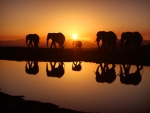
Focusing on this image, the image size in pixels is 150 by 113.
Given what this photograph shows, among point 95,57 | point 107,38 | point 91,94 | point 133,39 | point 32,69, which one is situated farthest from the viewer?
point 107,38

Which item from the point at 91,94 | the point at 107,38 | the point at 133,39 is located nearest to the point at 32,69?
the point at 91,94

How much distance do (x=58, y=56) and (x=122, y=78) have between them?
11359 mm

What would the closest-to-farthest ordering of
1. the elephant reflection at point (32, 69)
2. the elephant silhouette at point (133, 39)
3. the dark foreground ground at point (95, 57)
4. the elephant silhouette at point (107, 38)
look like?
the elephant reflection at point (32, 69) → the dark foreground ground at point (95, 57) → the elephant silhouette at point (133, 39) → the elephant silhouette at point (107, 38)

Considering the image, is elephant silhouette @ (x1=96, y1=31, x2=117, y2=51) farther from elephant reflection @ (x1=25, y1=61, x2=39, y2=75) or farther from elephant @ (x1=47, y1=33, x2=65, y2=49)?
elephant reflection @ (x1=25, y1=61, x2=39, y2=75)

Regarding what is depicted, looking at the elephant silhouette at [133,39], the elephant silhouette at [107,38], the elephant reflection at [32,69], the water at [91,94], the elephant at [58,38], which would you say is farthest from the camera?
the elephant at [58,38]

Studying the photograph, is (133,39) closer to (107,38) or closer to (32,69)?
(107,38)

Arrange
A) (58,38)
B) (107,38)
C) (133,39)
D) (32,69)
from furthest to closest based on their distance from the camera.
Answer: (58,38) → (107,38) → (133,39) → (32,69)

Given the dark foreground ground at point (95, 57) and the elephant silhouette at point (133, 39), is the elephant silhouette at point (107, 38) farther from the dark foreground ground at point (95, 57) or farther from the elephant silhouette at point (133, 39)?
the dark foreground ground at point (95, 57)

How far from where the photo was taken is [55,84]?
11.0 meters

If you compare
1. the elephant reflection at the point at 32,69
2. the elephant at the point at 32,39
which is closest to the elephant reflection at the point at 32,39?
the elephant at the point at 32,39

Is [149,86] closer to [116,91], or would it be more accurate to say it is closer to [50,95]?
[116,91]

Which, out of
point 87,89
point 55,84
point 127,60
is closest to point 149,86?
point 87,89

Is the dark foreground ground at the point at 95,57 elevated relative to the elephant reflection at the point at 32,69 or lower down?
elevated

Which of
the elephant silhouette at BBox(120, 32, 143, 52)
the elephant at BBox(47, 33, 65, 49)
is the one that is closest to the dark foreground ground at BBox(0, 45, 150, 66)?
the elephant silhouette at BBox(120, 32, 143, 52)
